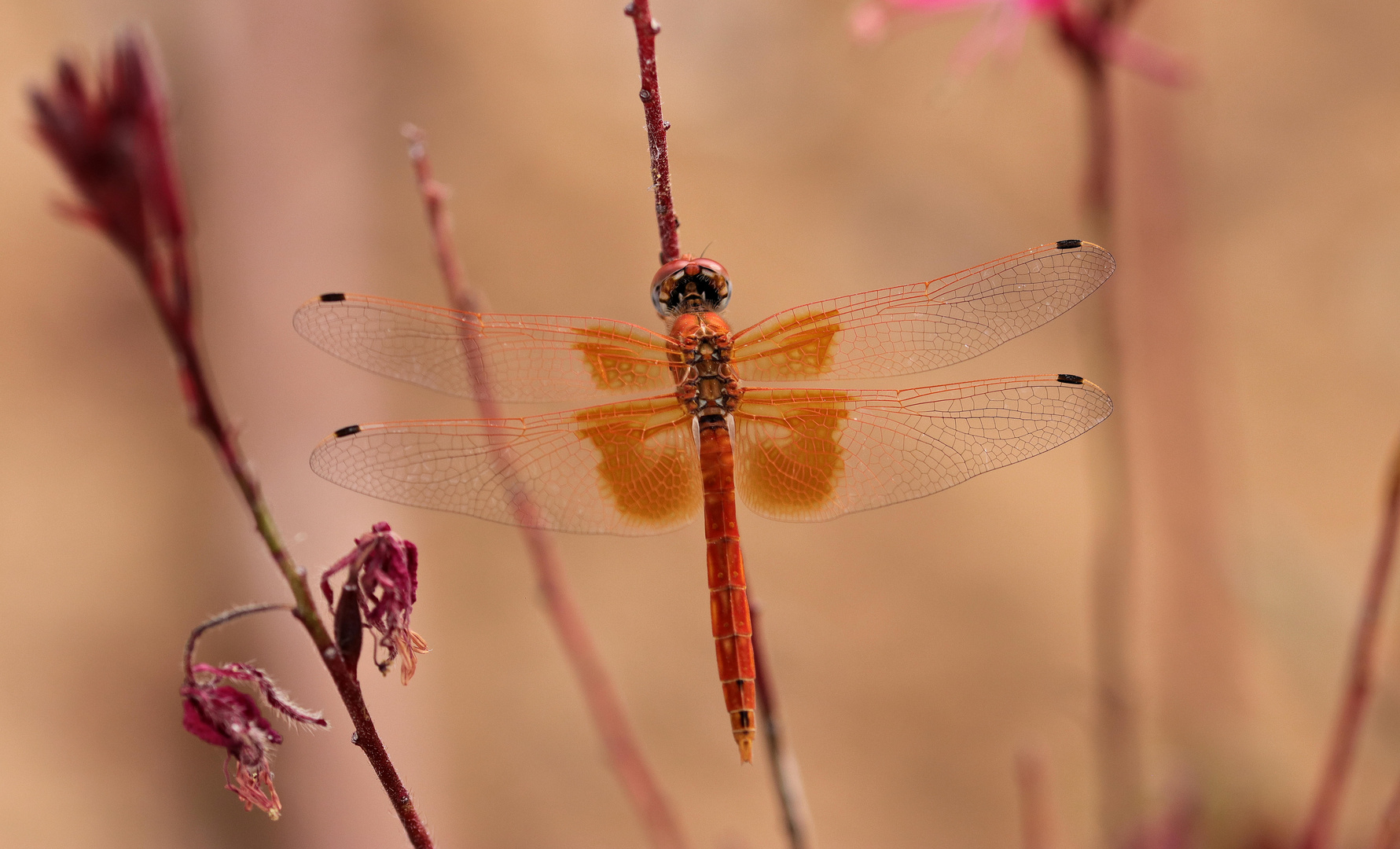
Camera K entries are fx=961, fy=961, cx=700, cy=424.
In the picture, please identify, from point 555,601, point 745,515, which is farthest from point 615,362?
point 745,515

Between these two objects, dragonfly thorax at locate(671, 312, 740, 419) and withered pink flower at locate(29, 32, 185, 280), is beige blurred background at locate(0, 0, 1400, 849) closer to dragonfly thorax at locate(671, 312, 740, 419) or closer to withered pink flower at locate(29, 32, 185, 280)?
dragonfly thorax at locate(671, 312, 740, 419)

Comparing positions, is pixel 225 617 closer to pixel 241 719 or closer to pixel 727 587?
pixel 241 719

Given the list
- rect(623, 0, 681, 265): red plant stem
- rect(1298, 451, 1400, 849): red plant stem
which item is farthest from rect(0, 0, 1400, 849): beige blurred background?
rect(623, 0, 681, 265): red plant stem

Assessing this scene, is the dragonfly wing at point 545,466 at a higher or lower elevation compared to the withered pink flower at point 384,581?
higher

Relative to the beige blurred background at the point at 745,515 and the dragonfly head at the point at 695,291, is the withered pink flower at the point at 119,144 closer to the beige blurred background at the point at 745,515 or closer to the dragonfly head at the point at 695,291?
the dragonfly head at the point at 695,291

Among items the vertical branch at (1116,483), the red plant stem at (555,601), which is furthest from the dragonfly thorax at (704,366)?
the vertical branch at (1116,483)

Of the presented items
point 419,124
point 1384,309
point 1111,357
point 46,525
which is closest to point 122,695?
point 46,525

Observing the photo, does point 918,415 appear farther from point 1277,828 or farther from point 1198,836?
point 1277,828
